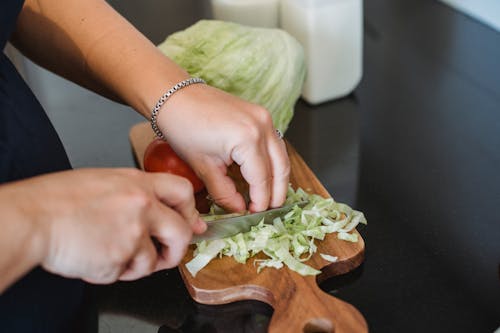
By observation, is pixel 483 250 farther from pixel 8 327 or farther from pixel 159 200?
pixel 8 327

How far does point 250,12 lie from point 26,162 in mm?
802

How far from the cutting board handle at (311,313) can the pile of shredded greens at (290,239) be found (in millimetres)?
44

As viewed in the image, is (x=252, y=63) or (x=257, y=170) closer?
(x=257, y=170)

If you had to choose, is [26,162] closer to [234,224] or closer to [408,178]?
[234,224]

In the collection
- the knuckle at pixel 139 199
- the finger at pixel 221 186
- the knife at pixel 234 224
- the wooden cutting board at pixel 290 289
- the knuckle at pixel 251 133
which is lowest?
the wooden cutting board at pixel 290 289

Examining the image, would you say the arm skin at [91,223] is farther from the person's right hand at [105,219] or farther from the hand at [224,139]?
the hand at [224,139]

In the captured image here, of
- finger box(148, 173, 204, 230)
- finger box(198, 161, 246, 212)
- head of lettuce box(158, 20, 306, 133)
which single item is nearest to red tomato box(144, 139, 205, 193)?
finger box(198, 161, 246, 212)

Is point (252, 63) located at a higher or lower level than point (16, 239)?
lower

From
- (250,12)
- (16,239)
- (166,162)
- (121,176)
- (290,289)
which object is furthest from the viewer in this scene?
(250,12)

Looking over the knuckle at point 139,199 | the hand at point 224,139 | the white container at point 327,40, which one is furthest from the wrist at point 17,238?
the white container at point 327,40

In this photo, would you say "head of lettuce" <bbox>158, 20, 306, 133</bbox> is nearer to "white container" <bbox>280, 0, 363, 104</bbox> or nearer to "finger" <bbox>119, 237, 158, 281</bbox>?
"white container" <bbox>280, 0, 363, 104</bbox>

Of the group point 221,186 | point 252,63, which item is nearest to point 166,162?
point 221,186

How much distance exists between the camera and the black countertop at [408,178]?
36.0 inches

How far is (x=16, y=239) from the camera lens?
1.92ft
